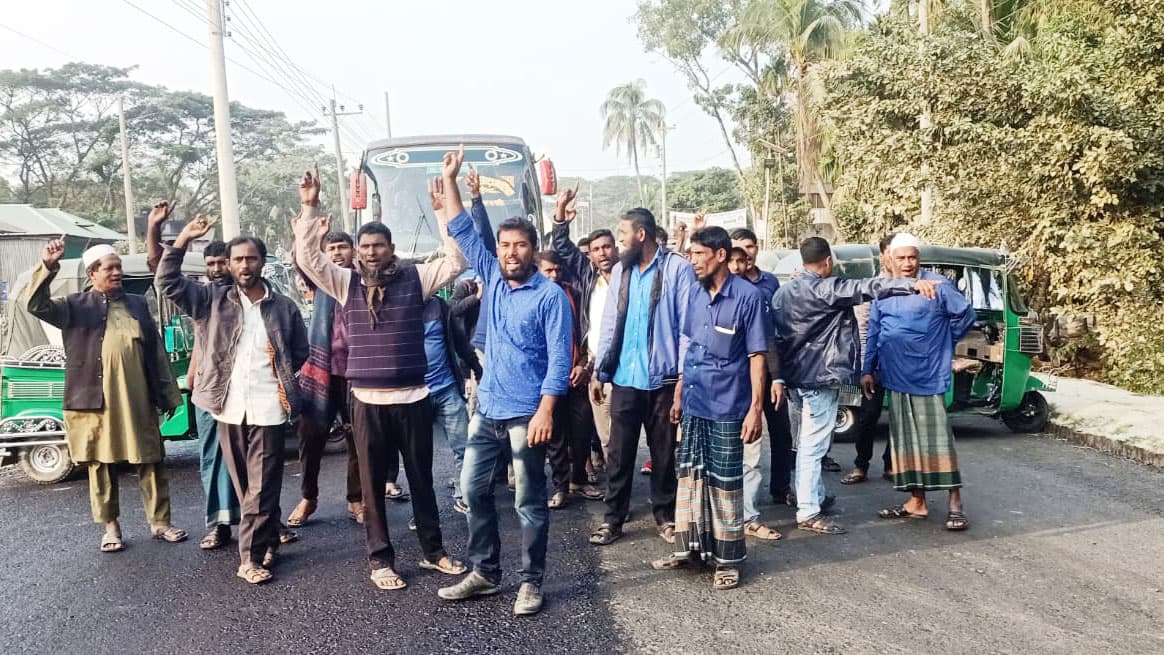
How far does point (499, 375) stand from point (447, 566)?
1.17 meters

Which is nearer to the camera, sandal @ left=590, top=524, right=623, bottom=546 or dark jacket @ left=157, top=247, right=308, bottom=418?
dark jacket @ left=157, top=247, right=308, bottom=418

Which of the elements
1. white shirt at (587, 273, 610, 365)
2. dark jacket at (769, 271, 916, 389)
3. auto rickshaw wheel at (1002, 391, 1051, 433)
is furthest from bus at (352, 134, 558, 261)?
dark jacket at (769, 271, 916, 389)

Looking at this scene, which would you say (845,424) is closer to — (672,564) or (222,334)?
(672,564)

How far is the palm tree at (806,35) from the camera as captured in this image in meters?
23.5

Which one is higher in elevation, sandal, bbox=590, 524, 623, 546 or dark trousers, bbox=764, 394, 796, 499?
dark trousers, bbox=764, 394, 796, 499

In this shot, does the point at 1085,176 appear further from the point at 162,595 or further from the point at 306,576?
the point at 162,595

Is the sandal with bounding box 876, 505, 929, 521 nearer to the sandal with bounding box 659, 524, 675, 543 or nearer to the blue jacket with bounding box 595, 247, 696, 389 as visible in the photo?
the sandal with bounding box 659, 524, 675, 543

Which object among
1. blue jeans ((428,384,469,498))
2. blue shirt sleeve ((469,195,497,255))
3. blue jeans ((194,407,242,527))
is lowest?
blue jeans ((194,407,242,527))

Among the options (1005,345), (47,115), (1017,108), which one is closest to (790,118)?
(1017,108)

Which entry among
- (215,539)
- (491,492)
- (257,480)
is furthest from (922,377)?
(215,539)

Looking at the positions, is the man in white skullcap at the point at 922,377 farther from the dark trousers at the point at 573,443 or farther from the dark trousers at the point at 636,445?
the dark trousers at the point at 573,443

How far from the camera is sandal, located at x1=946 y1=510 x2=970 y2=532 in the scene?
17.9ft

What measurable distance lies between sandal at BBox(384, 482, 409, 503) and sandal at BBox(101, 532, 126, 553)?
5.64ft

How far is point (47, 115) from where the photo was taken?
3441 centimetres
